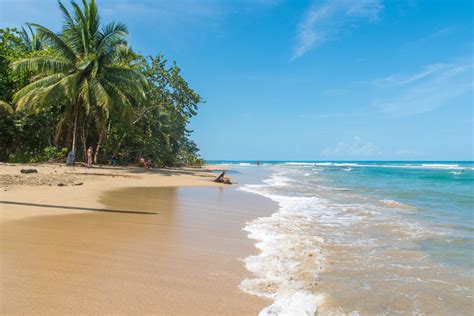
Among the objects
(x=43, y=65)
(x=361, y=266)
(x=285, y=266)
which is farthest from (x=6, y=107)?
(x=361, y=266)

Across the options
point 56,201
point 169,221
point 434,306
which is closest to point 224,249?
point 169,221

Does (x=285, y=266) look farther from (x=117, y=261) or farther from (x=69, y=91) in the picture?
(x=69, y=91)

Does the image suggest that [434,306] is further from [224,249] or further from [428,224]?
[428,224]

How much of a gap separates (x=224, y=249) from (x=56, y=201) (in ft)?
16.0

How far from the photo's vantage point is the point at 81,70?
1736 cm

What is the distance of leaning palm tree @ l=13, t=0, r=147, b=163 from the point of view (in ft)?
54.2

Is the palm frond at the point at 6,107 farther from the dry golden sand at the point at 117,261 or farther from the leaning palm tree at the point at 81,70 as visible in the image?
the dry golden sand at the point at 117,261

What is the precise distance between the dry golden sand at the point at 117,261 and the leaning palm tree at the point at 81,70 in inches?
443

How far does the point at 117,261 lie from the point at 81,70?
16.7m

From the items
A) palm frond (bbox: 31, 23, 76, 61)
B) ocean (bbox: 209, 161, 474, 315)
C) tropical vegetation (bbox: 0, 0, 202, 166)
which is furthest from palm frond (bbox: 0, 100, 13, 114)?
ocean (bbox: 209, 161, 474, 315)

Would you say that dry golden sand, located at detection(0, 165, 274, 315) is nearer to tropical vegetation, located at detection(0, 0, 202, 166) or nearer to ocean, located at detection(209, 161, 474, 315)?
ocean, located at detection(209, 161, 474, 315)

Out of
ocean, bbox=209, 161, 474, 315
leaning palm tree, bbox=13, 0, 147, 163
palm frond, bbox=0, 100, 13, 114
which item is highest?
leaning palm tree, bbox=13, 0, 147, 163

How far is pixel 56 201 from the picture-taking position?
7.27 metres

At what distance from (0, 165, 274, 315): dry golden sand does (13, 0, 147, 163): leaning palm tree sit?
11.2 meters
